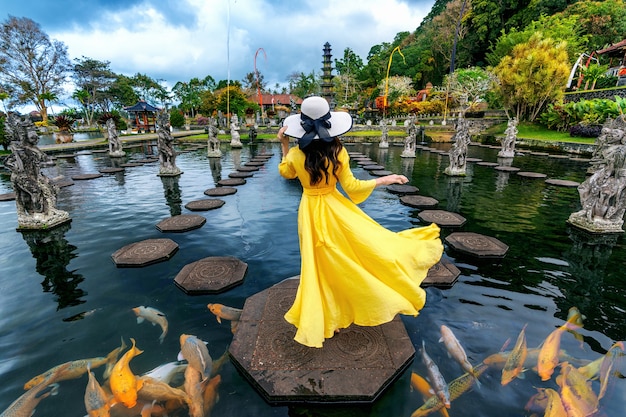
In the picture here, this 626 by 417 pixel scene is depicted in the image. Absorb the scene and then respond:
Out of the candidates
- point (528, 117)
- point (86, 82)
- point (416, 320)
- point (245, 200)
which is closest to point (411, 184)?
point (245, 200)

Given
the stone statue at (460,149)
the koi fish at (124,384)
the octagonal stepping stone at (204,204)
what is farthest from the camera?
the stone statue at (460,149)

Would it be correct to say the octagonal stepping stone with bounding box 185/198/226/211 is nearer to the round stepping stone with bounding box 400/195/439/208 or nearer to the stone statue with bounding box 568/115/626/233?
the round stepping stone with bounding box 400/195/439/208

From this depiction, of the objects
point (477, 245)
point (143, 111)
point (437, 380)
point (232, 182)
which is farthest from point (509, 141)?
point (143, 111)

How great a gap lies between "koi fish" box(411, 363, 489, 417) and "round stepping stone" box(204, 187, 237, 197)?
25.8 ft

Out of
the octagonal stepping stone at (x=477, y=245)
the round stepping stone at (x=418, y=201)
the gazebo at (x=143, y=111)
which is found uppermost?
the gazebo at (x=143, y=111)

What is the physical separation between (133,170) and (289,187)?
8.32 m

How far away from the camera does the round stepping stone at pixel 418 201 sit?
759cm

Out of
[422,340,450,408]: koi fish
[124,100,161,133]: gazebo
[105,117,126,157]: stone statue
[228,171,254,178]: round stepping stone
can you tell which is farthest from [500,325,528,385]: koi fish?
[124,100,161,133]: gazebo

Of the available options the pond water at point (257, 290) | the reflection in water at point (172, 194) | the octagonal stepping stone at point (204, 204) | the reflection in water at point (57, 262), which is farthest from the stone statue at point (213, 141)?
the reflection in water at point (57, 262)

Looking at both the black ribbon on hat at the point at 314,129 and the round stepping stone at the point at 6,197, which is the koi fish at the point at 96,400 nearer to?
the black ribbon on hat at the point at 314,129

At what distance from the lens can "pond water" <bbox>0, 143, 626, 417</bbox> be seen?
8.00 feet

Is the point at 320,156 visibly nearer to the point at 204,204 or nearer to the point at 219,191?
the point at 204,204

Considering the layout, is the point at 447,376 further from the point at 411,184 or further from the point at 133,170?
the point at 133,170

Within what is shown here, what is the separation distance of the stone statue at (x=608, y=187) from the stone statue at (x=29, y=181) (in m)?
11.5
